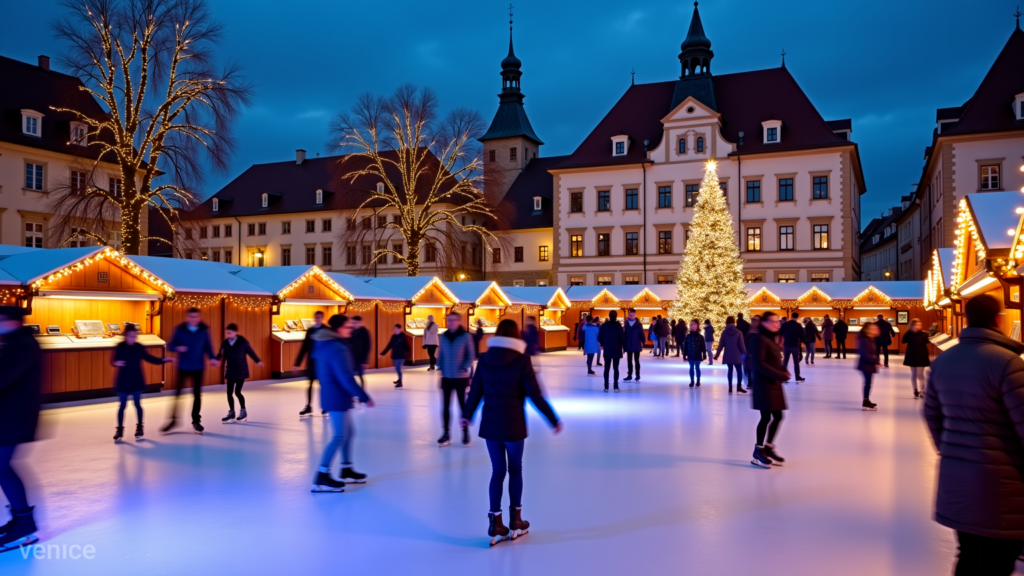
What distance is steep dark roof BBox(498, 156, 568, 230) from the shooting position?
53.0 meters

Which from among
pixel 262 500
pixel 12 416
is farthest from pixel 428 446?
pixel 12 416

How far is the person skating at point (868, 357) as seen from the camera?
1271 centimetres

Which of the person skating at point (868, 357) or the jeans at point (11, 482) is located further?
the person skating at point (868, 357)

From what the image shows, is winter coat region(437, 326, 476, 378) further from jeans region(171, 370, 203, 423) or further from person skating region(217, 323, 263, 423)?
jeans region(171, 370, 203, 423)

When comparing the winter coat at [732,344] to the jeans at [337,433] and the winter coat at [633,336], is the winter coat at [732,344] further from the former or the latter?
the jeans at [337,433]

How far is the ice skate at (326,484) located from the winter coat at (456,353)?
9.46 feet

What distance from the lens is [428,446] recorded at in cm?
956

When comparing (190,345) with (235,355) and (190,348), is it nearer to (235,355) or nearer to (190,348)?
(190,348)

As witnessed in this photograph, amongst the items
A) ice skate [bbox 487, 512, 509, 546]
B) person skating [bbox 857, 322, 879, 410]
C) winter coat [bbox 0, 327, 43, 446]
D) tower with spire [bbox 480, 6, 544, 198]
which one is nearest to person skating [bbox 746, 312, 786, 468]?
ice skate [bbox 487, 512, 509, 546]

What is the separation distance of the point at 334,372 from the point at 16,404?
2.56 m

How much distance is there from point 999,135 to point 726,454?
34453mm

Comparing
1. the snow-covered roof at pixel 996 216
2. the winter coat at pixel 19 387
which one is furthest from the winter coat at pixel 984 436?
the snow-covered roof at pixel 996 216

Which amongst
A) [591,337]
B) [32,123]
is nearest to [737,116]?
[591,337]

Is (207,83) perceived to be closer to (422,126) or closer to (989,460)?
(422,126)
